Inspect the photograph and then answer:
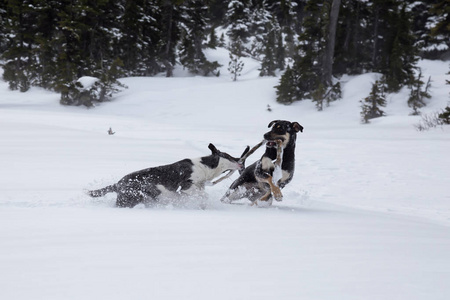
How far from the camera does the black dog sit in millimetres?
5070

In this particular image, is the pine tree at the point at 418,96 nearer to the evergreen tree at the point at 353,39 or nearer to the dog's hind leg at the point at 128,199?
the evergreen tree at the point at 353,39

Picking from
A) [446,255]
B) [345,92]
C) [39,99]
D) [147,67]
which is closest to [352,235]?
[446,255]

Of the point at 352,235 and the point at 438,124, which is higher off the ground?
the point at 438,124

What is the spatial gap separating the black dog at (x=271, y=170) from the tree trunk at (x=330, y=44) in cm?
1875

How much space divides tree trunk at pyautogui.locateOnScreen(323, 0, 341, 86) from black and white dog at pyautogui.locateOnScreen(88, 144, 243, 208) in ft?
63.2

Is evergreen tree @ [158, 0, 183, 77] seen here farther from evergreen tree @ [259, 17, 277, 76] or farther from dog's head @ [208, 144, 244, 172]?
dog's head @ [208, 144, 244, 172]

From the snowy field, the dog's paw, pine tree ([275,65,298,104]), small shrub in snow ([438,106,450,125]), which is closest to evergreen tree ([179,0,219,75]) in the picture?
pine tree ([275,65,298,104])

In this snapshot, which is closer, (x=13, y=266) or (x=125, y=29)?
(x=13, y=266)

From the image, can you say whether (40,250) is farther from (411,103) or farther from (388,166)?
(411,103)

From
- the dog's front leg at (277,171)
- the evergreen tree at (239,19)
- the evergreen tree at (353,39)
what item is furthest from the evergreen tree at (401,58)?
the evergreen tree at (239,19)

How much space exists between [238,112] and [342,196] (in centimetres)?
1589

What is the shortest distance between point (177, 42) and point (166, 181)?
2961 centimetres

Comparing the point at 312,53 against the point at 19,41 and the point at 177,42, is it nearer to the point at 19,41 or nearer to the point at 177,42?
the point at 177,42

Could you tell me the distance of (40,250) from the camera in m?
2.39
